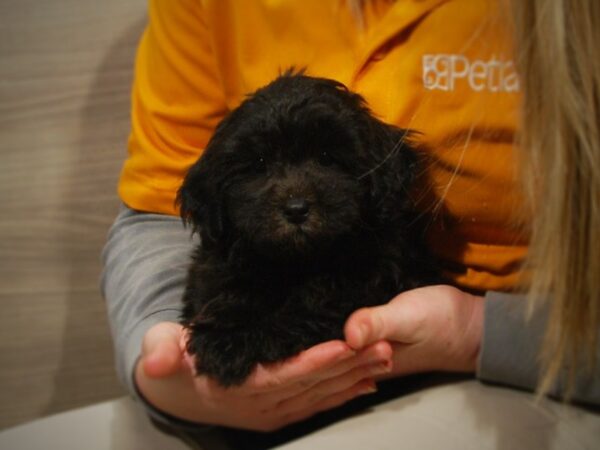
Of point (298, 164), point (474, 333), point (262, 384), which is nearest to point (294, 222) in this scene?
point (298, 164)

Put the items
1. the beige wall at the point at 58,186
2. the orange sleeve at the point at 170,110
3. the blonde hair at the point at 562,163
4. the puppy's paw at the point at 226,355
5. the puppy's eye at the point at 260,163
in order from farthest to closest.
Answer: the beige wall at the point at 58,186
the orange sleeve at the point at 170,110
the puppy's eye at the point at 260,163
the puppy's paw at the point at 226,355
the blonde hair at the point at 562,163

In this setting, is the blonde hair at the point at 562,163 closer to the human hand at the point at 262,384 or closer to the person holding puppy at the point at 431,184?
the person holding puppy at the point at 431,184

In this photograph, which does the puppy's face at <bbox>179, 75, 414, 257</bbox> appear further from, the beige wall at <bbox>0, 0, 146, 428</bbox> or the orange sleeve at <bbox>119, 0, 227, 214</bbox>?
the beige wall at <bbox>0, 0, 146, 428</bbox>

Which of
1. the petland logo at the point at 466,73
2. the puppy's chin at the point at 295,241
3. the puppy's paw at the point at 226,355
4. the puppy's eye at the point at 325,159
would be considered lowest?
the puppy's paw at the point at 226,355

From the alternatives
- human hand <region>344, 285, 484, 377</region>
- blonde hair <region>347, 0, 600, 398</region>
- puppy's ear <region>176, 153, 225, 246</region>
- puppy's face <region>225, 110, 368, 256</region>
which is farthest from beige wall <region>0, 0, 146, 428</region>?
blonde hair <region>347, 0, 600, 398</region>

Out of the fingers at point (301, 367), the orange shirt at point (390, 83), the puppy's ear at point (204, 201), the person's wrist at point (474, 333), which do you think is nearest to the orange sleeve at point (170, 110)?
the orange shirt at point (390, 83)

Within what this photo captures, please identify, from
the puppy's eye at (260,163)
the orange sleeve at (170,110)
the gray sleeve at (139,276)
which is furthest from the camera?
the orange sleeve at (170,110)

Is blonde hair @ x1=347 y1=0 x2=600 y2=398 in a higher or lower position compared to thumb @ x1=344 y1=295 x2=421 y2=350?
higher
